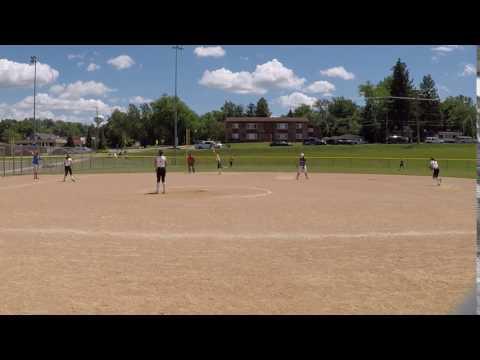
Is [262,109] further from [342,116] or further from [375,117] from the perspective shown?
[375,117]

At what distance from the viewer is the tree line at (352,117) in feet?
355

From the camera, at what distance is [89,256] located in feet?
31.1

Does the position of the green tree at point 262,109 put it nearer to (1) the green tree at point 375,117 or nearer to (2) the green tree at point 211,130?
(2) the green tree at point 211,130

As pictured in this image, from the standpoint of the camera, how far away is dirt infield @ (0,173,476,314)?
6492 mm

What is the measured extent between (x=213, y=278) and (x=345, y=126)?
131 meters

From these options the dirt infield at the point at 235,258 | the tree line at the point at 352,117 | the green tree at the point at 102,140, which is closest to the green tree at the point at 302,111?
the tree line at the point at 352,117

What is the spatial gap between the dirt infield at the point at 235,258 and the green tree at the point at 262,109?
5431 inches

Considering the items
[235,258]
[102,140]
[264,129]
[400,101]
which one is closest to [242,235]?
[235,258]

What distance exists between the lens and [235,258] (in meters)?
9.32

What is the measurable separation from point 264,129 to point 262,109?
86.1ft
